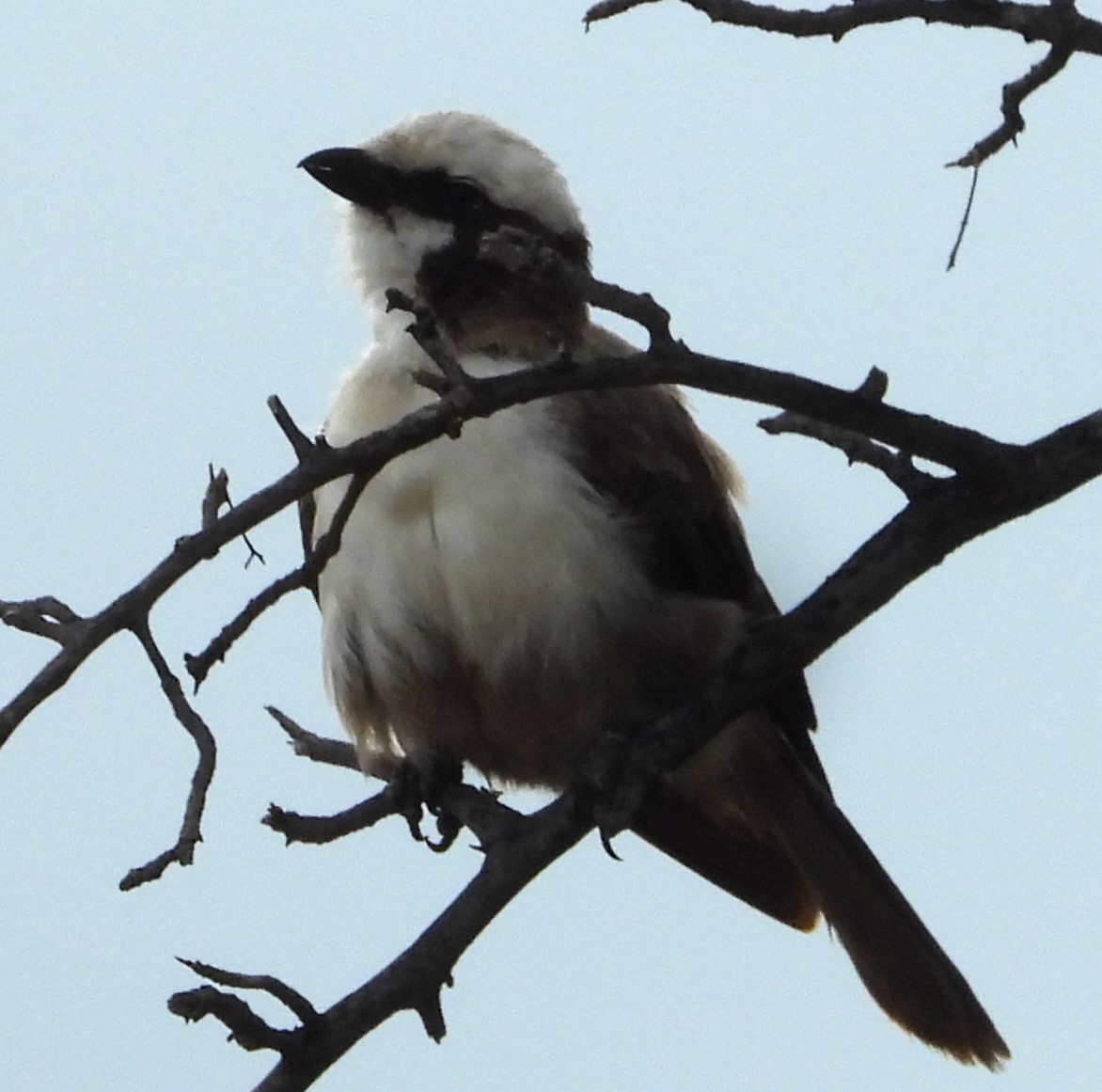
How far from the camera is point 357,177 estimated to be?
4855 millimetres

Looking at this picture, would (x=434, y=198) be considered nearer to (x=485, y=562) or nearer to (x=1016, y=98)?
(x=485, y=562)

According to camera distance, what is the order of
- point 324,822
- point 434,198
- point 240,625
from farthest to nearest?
point 434,198 → point 324,822 → point 240,625

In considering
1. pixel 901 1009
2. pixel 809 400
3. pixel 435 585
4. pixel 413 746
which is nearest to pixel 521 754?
pixel 413 746

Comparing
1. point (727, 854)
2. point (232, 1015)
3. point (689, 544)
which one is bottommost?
point (232, 1015)

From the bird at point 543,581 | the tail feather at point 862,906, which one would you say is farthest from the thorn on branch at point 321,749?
the tail feather at point 862,906

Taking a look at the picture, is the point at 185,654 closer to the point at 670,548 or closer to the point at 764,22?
the point at 764,22

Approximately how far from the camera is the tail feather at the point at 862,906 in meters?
4.54

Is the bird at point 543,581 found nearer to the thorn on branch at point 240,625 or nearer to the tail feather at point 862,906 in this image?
the tail feather at point 862,906

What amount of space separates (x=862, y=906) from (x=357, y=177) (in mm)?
2199

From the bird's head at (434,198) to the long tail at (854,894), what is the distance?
1184 millimetres

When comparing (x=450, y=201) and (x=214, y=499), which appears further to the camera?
(x=450, y=201)

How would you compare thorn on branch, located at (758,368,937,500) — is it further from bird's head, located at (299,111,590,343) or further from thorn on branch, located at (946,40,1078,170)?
bird's head, located at (299,111,590,343)

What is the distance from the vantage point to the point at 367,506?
4203 millimetres

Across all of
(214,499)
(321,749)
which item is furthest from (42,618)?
(321,749)
